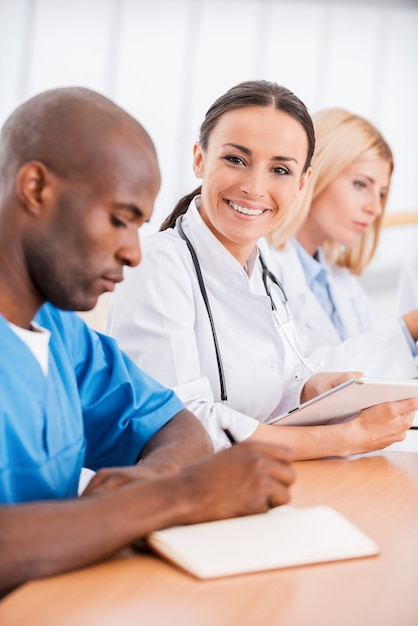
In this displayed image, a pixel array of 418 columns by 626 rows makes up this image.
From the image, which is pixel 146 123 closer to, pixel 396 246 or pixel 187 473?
pixel 396 246

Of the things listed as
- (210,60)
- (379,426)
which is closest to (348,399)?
(379,426)

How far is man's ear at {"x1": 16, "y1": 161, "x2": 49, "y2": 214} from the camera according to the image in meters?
0.97

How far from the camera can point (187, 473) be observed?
37.4 inches

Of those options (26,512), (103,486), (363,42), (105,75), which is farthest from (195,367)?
(363,42)

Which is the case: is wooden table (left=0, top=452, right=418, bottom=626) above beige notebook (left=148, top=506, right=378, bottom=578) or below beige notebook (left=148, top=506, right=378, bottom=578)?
below

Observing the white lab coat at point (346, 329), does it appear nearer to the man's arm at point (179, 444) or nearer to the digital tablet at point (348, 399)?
the digital tablet at point (348, 399)

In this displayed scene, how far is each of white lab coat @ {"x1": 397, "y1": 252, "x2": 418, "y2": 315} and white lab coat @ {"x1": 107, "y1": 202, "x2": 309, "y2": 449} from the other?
3.57 ft

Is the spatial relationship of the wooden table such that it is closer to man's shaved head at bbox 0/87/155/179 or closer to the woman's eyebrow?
man's shaved head at bbox 0/87/155/179

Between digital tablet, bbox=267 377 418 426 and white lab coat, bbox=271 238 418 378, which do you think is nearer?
digital tablet, bbox=267 377 418 426

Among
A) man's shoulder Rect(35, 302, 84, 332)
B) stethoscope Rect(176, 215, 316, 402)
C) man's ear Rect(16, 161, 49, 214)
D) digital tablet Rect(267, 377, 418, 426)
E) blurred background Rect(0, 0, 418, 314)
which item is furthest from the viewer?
blurred background Rect(0, 0, 418, 314)

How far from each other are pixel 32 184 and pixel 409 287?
6.90ft

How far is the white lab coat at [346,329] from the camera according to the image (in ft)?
7.34

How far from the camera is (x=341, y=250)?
2715 mm

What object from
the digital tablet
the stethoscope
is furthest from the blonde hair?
the digital tablet
